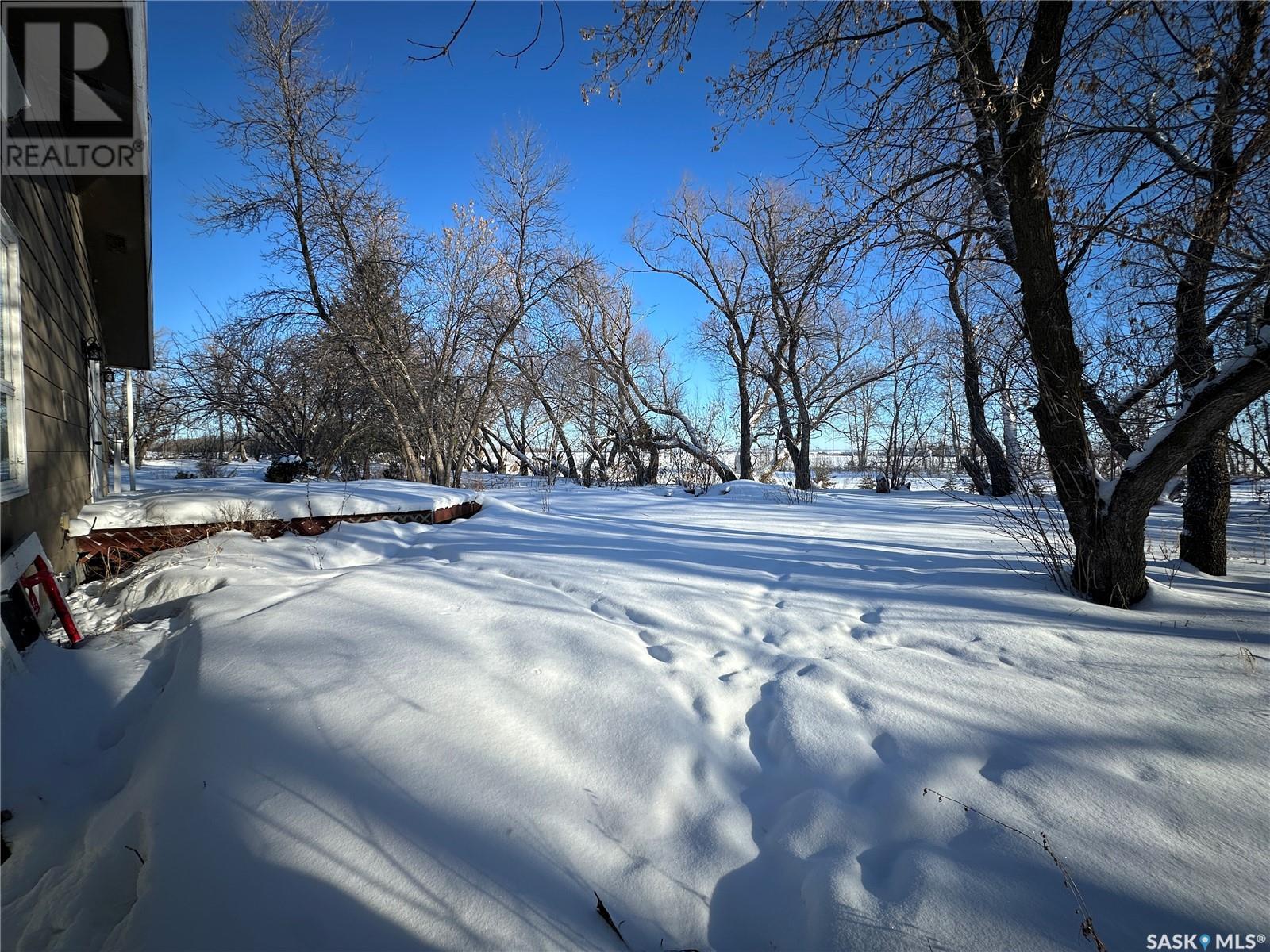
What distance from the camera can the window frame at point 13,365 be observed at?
2.95 metres

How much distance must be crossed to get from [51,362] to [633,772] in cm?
505

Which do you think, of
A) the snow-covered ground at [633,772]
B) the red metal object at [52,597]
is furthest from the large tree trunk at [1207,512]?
the red metal object at [52,597]

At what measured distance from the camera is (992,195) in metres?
3.82

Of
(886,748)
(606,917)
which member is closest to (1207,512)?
(886,748)

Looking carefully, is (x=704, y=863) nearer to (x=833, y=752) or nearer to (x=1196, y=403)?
(x=833, y=752)

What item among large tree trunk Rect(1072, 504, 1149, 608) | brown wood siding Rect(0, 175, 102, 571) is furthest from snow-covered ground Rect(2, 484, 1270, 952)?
brown wood siding Rect(0, 175, 102, 571)

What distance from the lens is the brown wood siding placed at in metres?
3.25

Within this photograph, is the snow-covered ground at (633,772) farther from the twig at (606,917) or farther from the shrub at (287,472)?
the shrub at (287,472)

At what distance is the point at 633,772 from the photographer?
1826 millimetres

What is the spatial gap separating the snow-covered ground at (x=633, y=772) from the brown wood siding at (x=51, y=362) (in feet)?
4.13

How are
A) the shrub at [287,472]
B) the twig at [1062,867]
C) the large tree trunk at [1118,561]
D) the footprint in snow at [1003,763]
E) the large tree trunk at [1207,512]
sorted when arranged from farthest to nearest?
1. the shrub at [287,472]
2. the large tree trunk at [1207,512]
3. the large tree trunk at [1118,561]
4. the footprint in snow at [1003,763]
5. the twig at [1062,867]

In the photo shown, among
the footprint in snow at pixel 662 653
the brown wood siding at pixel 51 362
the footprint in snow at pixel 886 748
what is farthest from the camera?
the brown wood siding at pixel 51 362

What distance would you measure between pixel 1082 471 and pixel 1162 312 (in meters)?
2.15

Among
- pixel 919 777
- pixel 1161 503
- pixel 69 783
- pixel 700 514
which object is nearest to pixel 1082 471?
pixel 919 777
